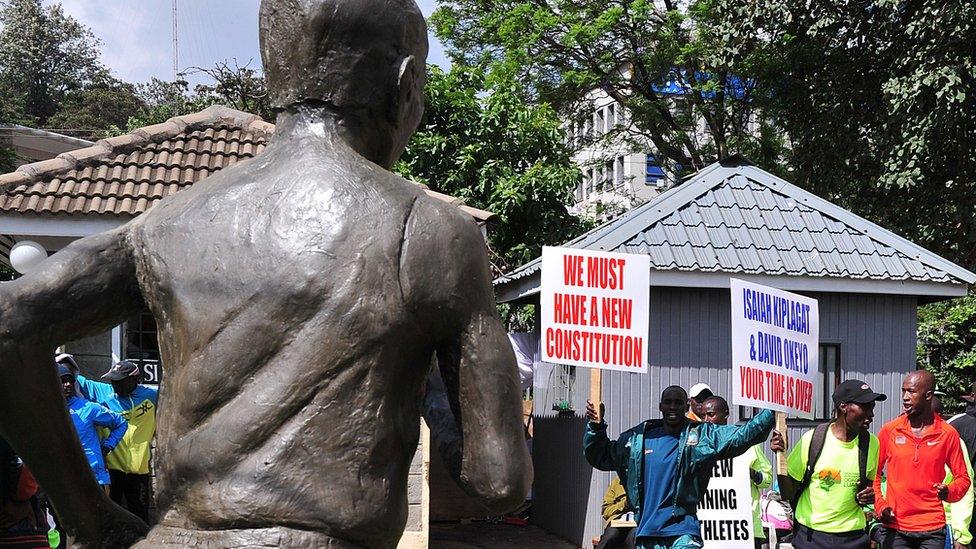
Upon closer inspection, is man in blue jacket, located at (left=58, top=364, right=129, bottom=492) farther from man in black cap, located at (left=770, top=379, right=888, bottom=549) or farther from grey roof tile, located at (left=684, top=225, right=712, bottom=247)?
grey roof tile, located at (left=684, top=225, right=712, bottom=247)

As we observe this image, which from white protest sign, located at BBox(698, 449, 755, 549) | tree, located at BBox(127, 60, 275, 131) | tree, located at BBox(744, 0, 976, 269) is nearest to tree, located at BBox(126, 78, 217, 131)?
tree, located at BBox(127, 60, 275, 131)

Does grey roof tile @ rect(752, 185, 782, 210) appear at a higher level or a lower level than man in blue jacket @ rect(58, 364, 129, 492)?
higher

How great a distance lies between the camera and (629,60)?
27.0 m

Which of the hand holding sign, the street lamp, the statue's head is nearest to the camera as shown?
the statue's head

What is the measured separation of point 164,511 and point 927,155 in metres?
16.3

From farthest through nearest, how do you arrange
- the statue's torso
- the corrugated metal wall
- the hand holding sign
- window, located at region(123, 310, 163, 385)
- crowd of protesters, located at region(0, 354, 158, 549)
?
the corrugated metal wall < window, located at region(123, 310, 163, 385) < crowd of protesters, located at region(0, 354, 158, 549) < the hand holding sign < the statue's torso

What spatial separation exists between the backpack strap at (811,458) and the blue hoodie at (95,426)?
5.10m

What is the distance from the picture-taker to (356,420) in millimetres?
1904

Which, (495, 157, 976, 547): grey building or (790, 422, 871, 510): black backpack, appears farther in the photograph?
(495, 157, 976, 547): grey building

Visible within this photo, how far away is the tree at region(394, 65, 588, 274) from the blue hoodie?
34.6ft

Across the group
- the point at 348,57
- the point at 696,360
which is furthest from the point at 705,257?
the point at 348,57

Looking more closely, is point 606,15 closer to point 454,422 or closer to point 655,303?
point 655,303

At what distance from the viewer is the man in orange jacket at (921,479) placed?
28.0 ft

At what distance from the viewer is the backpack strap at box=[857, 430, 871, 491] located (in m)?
8.12
